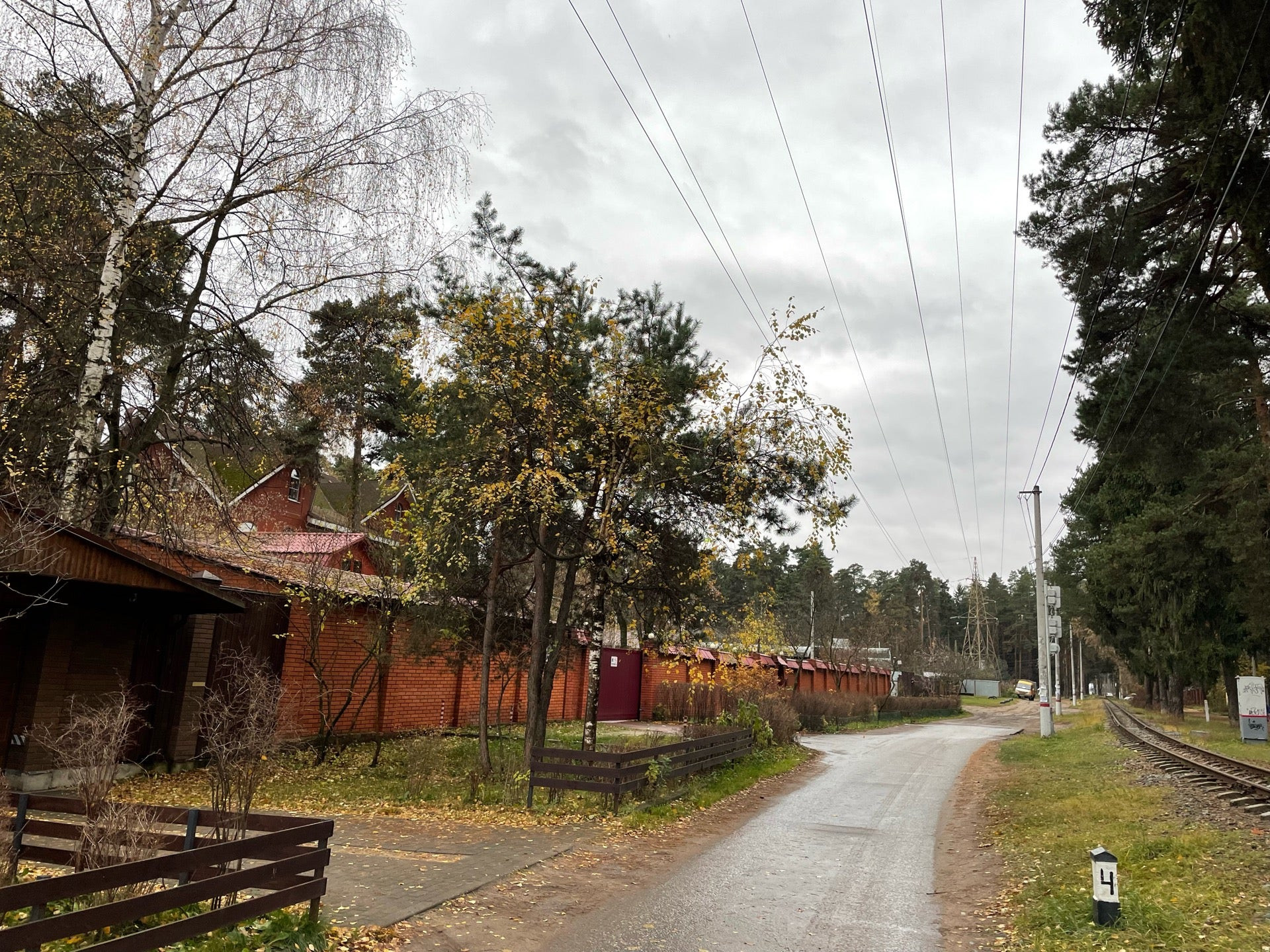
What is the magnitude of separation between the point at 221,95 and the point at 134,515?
5.94m

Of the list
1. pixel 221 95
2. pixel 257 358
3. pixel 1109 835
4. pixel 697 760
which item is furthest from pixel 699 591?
pixel 221 95

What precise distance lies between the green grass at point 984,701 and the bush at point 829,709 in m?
38.2

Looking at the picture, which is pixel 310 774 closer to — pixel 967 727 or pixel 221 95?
pixel 221 95

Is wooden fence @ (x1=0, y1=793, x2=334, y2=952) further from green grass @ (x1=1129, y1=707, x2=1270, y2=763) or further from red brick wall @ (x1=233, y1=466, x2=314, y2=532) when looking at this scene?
red brick wall @ (x1=233, y1=466, x2=314, y2=532)

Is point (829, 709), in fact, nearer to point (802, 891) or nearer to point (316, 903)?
point (802, 891)

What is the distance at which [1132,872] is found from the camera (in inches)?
342

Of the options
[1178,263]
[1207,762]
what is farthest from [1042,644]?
[1178,263]

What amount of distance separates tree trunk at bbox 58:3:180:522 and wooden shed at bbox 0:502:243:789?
0.95 m

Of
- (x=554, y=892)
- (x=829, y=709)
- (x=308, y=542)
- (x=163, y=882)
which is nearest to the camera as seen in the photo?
(x=163, y=882)

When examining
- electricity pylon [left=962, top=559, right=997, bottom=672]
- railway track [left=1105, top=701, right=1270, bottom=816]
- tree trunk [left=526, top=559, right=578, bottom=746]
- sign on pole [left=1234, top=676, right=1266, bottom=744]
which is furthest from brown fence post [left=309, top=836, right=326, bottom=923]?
electricity pylon [left=962, top=559, right=997, bottom=672]

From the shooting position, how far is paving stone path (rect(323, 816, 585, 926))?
275 inches

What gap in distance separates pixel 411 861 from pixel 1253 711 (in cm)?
2624

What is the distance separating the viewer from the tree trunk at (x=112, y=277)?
9.87 meters

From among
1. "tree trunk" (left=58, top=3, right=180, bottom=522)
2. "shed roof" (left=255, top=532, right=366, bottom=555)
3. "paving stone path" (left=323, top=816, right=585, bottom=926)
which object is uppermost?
"tree trunk" (left=58, top=3, right=180, bottom=522)
